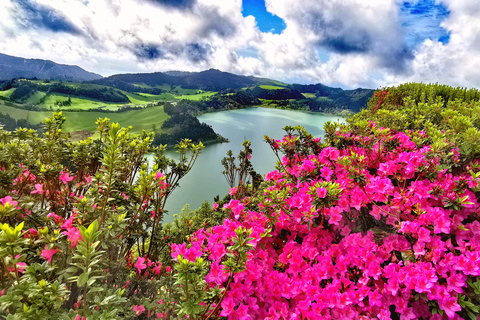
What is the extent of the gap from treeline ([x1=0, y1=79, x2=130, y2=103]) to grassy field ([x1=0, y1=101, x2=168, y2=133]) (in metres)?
18.5

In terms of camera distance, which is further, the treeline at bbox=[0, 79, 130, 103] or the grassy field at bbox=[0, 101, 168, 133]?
the treeline at bbox=[0, 79, 130, 103]

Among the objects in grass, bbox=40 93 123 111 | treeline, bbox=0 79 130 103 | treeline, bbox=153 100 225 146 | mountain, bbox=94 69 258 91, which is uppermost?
mountain, bbox=94 69 258 91

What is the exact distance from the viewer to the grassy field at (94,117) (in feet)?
151

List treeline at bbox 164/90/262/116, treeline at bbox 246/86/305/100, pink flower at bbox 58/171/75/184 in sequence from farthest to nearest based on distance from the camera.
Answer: treeline at bbox 246/86/305/100 → treeline at bbox 164/90/262/116 → pink flower at bbox 58/171/75/184

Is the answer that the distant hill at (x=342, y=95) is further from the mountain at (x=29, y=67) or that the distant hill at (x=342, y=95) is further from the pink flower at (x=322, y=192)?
the mountain at (x=29, y=67)

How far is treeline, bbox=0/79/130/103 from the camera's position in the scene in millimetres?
63494

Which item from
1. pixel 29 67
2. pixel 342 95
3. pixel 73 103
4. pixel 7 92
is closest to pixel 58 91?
pixel 73 103

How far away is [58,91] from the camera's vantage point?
7356 cm

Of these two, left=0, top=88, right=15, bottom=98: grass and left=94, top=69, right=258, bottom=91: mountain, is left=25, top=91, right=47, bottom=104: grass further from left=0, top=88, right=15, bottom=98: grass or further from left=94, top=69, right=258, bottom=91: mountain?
left=94, top=69, right=258, bottom=91: mountain

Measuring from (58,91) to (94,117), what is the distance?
3466cm

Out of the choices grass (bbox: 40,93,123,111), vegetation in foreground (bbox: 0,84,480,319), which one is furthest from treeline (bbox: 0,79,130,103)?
vegetation in foreground (bbox: 0,84,480,319)

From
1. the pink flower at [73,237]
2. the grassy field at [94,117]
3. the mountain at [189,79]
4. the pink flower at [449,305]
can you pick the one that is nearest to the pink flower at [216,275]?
the pink flower at [73,237]

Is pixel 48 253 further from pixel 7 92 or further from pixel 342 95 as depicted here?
pixel 342 95

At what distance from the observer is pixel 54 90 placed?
72.1 meters
